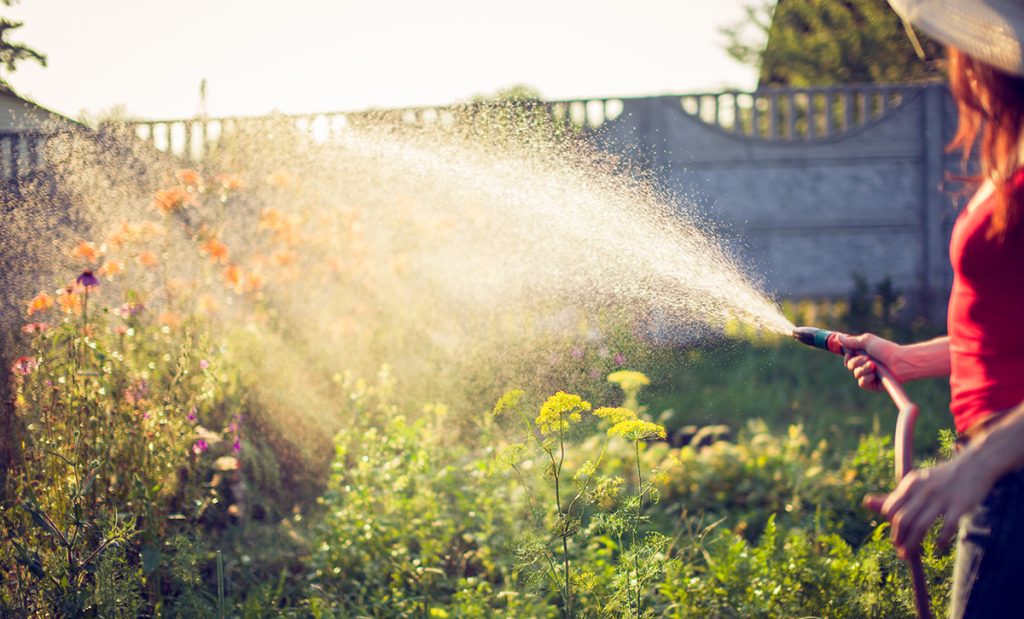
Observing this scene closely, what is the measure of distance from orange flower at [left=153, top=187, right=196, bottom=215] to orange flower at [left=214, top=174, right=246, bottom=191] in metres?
0.21

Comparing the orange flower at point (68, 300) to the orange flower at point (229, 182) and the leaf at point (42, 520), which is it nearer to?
the leaf at point (42, 520)

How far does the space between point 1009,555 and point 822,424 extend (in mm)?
3477

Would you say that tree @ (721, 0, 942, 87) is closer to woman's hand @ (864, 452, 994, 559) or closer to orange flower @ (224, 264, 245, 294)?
orange flower @ (224, 264, 245, 294)

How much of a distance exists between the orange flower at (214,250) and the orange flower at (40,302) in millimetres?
1152

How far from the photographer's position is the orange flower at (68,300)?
2.60 metres

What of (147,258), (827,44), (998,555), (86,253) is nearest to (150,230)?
(147,258)

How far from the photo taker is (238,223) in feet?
14.6

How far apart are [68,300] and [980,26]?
93.4 inches

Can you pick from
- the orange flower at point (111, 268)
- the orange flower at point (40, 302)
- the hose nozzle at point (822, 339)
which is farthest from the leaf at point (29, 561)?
the hose nozzle at point (822, 339)

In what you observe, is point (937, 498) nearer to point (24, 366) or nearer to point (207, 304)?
point (24, 366)

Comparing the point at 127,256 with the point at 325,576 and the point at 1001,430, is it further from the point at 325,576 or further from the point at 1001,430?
the point at 1001,430

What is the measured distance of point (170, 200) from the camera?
150 inches

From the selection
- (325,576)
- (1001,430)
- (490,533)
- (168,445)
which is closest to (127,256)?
(168,445)

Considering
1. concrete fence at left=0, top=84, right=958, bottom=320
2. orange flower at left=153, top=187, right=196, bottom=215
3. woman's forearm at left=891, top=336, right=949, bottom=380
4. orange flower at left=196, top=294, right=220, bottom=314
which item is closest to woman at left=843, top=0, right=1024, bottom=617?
woman's forearm at left=891, top=336, right=949, bottom=380
